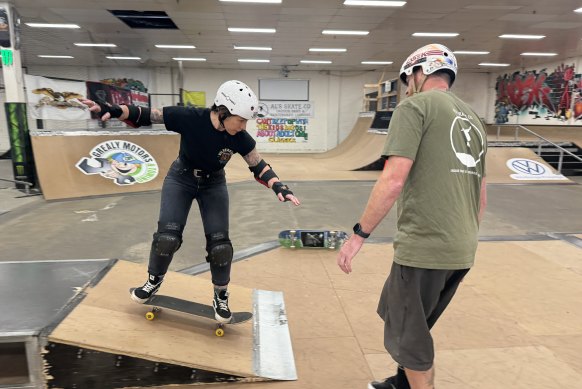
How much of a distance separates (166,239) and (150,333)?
55 centimetres

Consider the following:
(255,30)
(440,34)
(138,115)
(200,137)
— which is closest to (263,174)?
(200,137)

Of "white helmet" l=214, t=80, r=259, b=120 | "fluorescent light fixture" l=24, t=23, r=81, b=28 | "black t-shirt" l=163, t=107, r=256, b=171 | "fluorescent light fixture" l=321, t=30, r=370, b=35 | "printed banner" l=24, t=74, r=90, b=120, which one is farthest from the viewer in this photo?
"fluorescent light fixture" l=321, t=30, r=370, b=35

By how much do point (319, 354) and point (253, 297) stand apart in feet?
2.62

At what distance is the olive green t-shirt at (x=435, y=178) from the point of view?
1588 millimetres

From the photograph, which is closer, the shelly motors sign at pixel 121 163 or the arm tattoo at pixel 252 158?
the arm tattoo at pixel 252 158

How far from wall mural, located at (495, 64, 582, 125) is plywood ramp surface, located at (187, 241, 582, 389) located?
49.2 ft

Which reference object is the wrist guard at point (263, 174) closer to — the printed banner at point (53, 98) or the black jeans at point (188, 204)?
the black jeans at point (188, 204)

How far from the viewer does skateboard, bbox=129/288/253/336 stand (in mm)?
2393

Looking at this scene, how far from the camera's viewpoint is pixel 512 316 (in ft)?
9.87

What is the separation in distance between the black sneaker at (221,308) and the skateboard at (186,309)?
0.13 feet

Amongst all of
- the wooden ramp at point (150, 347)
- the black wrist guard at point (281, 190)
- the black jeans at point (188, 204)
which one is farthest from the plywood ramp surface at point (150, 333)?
the black wrist guard at point (281, 190)

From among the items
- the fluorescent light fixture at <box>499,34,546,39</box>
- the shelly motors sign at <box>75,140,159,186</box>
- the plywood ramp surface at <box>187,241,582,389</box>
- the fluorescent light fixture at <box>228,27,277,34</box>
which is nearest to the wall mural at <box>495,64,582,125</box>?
the fluorescent light fixture at <box>499,34,546,39</box>

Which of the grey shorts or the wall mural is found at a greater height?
the wall mural

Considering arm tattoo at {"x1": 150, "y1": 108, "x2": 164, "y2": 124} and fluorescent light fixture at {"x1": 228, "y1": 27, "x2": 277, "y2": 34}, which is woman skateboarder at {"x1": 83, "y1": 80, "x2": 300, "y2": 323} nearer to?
arm tattoo at {"x1": 150, "y1": 108, "x2": 164, "y2": 124}
